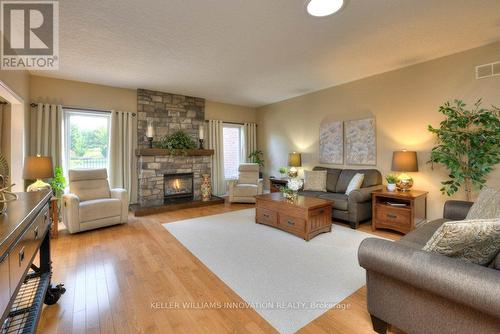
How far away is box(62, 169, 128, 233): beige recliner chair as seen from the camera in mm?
3322

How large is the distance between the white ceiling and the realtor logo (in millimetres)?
120

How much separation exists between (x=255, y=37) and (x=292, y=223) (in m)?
2.51

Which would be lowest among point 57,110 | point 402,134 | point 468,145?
point 468,145

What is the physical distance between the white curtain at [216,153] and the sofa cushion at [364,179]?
10.4 feet

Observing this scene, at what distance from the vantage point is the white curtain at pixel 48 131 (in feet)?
13.2

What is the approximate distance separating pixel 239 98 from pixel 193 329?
205 inches

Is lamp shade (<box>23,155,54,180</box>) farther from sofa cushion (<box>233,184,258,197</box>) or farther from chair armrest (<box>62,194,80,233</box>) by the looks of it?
sofa cushion (<box>233,184,258,197</box>)

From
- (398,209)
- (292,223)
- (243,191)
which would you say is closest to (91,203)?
(243,191)

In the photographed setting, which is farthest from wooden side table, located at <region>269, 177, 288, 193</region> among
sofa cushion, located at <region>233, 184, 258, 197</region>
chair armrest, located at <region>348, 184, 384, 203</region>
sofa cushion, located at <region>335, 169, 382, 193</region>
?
chair armrest, located at <region>348, 184, 384, 203</region>

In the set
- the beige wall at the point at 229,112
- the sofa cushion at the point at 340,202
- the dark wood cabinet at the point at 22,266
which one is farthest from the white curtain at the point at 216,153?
the dark wood cabinet at the point at 22,266

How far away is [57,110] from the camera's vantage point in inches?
165

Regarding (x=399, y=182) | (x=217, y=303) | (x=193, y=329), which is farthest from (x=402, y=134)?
(x=193, y=329)

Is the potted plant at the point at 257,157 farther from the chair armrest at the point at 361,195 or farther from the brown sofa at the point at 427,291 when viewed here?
the brown sofa at the point at 427,291

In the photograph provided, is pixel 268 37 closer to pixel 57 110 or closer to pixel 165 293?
pixel 165 293
